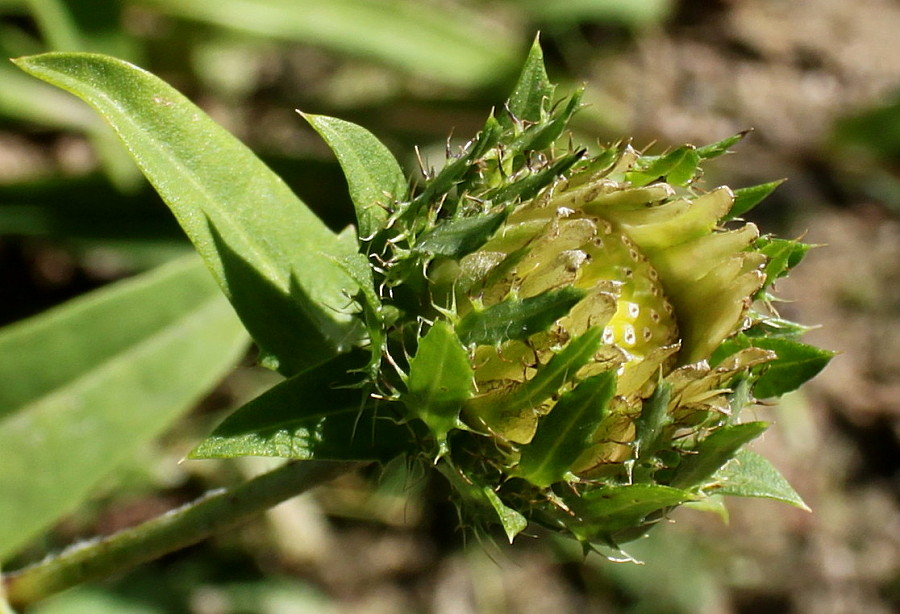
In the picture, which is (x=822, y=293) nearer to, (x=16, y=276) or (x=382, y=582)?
(x=382, y=582)

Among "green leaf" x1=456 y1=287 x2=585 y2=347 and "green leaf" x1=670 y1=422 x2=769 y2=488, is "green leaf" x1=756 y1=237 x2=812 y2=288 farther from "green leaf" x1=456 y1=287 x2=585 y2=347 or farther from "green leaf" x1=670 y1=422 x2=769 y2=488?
"green leaf" x1=456 y1=287 x2=585 y2=347

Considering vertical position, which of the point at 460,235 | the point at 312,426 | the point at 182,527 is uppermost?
the point at 460,235

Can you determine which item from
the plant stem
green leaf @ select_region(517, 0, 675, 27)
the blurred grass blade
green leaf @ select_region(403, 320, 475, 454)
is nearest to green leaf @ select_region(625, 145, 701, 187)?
green leaf @ select_region(403, 320, 475, 454)

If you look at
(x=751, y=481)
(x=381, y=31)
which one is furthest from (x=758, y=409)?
(x=381, y=31)

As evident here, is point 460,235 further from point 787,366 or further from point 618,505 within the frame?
point 787,366

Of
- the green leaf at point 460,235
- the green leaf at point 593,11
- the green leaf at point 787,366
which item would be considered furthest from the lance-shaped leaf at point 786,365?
the green leaf at point 593,11

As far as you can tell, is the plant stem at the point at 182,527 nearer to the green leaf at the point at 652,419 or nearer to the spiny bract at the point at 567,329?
the spiny bract at the point at 567,329

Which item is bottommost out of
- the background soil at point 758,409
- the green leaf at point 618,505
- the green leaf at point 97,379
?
the background soil at point 758,409
